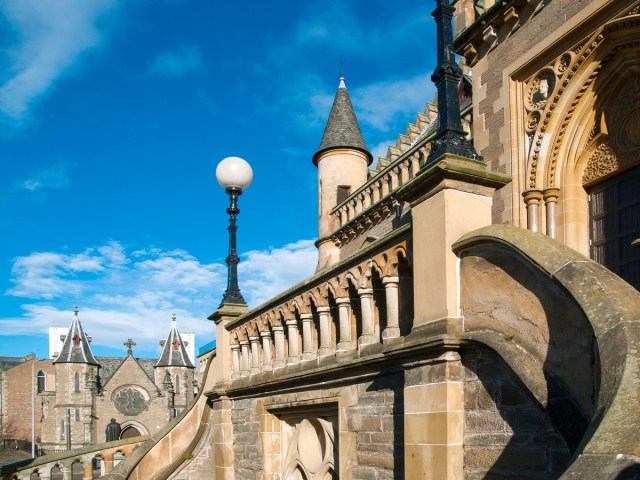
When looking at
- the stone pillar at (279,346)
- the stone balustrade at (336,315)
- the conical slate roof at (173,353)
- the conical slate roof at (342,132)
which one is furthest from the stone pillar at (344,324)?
the conical slate roof at (173,353)

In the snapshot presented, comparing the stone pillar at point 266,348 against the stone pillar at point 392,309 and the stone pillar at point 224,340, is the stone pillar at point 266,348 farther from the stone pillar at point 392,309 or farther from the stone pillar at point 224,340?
the stone pillar at point 392,309

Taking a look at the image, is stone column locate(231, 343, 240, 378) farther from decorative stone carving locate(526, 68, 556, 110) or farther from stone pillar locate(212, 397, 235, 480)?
decorative stone carving locate(526, 68, 556, 110)

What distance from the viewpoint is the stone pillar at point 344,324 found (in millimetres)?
6676

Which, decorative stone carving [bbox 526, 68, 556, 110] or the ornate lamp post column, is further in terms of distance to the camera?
decorative stone carving [bbox 526, 68, 556, 110]

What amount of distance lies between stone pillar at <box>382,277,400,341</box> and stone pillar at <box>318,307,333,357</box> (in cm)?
142

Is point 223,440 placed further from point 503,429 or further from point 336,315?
point 503,429

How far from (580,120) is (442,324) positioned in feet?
15.5

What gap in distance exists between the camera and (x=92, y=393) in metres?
68.5

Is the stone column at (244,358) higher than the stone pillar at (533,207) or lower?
lower

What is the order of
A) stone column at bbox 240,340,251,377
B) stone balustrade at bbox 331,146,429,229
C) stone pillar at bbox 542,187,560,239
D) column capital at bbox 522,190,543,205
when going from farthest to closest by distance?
stone balustrade at bbox 331,146,429,229, stone column at bbox 240,340,251,377, column capital at bbox 522,190,543,205, stone pillar at bbox 542,187,560,239

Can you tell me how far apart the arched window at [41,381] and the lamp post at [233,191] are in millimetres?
79860

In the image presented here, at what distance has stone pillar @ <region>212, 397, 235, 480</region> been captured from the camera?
9586 mm

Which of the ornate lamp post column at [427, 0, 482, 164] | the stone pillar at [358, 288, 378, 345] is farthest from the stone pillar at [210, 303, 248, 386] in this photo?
the ornate lamp post column at [427, 0, 482, 164]

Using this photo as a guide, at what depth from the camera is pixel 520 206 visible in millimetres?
8891
